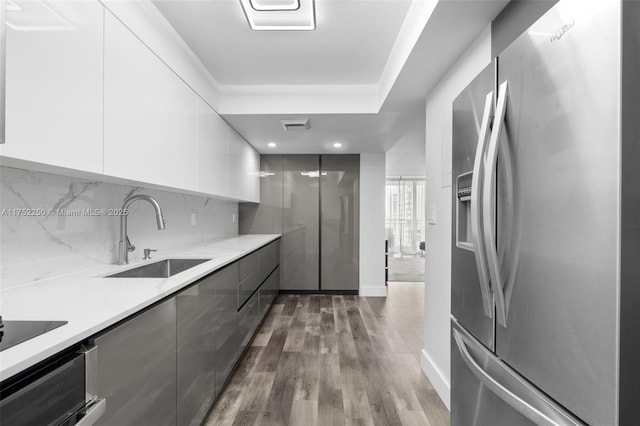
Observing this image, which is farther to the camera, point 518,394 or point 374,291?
point 374,291

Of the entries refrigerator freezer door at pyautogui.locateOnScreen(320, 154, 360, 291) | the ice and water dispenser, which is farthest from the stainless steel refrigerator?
refrigerator freezer door at pyautogui.locateOnScreen(320, 154, 360, 291)

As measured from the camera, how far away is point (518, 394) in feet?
2.80

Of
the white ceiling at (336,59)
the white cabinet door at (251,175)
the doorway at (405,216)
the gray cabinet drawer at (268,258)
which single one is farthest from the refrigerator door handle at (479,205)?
the doorway at (405,216)

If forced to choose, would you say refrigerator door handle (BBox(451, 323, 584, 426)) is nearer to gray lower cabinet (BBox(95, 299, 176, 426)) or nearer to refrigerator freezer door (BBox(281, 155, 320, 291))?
gray lower cabinet (BBox(95, 299, 176, 426))

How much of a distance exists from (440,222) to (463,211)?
0.92m

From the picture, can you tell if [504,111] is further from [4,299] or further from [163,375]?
[4,299]

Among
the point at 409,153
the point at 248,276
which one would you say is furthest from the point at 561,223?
the point at 409,153

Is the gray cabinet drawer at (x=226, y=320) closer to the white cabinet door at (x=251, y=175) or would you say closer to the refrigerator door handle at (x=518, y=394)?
the refrigerator door handle at (x=518, y=394)

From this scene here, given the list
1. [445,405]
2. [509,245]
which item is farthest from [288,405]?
[509,245]

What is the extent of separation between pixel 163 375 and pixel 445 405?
5.64ft

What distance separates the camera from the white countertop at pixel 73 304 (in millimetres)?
708

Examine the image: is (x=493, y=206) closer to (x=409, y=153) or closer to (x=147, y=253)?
(x=147, y=253)

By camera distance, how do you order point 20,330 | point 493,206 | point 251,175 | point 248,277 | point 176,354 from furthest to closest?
point 251,175 < point 248,277 < point 176,354 < point 493,206 < point 20,330

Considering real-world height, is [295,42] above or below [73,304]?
above
